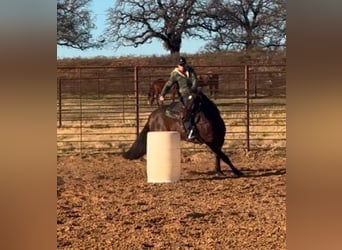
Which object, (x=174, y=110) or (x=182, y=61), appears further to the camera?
(x=174, y=110)

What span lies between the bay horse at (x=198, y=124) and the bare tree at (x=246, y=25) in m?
0.35

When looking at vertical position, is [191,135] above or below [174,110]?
below

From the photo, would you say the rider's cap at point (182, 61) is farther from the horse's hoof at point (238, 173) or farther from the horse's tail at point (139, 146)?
the horse's hoof at point (238, 173)

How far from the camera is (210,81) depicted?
3883mm

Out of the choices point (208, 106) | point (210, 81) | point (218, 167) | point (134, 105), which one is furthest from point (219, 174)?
point (134, 105)

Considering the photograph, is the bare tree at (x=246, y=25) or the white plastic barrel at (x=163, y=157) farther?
the white plastic barrel at (x=163, y=157)

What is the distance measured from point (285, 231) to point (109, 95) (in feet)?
4.25

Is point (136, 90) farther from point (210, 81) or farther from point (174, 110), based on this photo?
point (210, 81)

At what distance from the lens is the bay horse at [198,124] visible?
12.7 feet

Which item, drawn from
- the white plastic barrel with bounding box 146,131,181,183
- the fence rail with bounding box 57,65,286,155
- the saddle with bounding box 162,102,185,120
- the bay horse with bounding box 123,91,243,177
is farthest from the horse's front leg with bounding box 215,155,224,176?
the saddle with bounding box 162,102,185,120

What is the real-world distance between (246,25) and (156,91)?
26.4 inches

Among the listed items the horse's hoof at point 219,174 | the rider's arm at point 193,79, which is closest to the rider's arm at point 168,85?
the rider's arm at point 193,79
